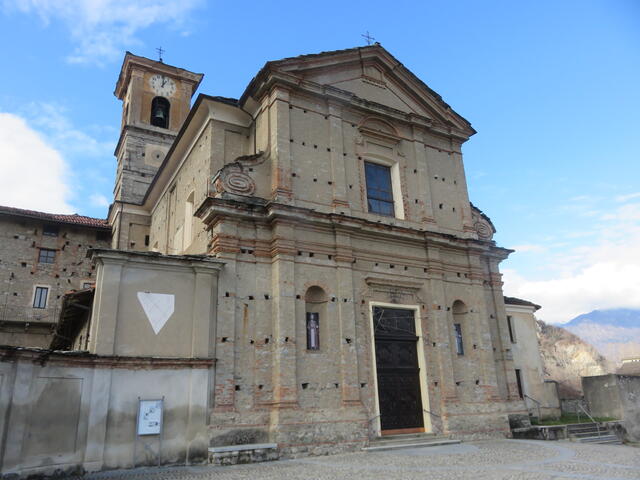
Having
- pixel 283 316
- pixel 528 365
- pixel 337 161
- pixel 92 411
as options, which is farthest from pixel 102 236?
pixel 528 365

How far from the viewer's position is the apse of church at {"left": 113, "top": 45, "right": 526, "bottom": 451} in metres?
13.1

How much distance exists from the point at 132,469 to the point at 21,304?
16047 mm

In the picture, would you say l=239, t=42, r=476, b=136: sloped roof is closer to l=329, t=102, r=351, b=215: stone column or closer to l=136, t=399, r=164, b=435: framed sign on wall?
l=329, t=102, r=351, b=215: stone column

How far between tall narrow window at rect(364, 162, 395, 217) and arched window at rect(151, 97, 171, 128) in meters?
16.5

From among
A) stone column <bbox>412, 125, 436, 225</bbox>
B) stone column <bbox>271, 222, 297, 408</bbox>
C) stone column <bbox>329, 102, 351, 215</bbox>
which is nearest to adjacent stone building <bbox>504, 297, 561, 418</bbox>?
stone column <bbox>412, 125, 436, 225</bbox>

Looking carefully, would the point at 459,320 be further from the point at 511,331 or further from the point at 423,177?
the point at 423,177

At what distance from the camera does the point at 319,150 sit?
16.1 metres

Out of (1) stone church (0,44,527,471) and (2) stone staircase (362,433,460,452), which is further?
(2) stone staircase (362,433,460,452)

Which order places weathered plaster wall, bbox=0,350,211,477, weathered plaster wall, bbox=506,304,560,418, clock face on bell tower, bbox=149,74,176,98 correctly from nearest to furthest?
weathered plaster wall, bbox=0,350,211,477 → weathered plaster wall, bbox=506,304,560,418 → clock face on bell tower, bbox=149,74,176,98

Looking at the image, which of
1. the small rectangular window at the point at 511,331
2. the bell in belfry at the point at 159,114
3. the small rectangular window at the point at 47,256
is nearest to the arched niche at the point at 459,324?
the small rectangular window at the point at 511,331

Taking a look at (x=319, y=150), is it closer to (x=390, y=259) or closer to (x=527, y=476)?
(x=390, y=259)

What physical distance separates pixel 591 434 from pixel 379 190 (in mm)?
10078

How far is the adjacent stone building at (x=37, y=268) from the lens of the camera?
915 inches

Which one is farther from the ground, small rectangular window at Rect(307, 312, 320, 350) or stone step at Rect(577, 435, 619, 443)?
small rectangular window at Rect(307, 312, 320, 350)
